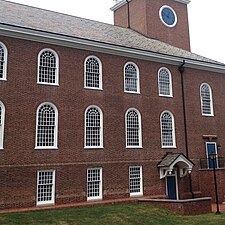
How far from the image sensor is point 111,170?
786 inches

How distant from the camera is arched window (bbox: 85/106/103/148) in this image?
776 inches

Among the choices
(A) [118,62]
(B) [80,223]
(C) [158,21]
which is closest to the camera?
(B) [80,223]

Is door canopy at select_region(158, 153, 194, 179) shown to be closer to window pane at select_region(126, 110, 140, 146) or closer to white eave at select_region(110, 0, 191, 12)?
window pane at select_region(126, 110, 140, 146)

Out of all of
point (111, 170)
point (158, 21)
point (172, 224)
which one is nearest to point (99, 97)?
point (111, 170)

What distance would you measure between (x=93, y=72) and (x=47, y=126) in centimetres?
464

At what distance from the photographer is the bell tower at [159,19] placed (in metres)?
29.4

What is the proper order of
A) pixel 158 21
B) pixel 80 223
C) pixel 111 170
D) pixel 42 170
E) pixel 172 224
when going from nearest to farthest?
pixel 80 223, pixel 172 224, pixel 42 170, pixel 111 170, pixel 158 21

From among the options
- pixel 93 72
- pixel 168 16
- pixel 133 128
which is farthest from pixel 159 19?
pixel 133 128

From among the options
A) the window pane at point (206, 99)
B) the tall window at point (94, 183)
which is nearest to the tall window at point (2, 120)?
the tall window at point (94, 183)

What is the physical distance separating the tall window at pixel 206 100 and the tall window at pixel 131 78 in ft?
20.0

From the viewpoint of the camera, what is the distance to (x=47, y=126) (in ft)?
60.3

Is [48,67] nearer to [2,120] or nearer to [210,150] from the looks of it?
[2,120]

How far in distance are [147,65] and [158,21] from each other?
8.58 meters

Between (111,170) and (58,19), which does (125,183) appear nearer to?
(111,170)
